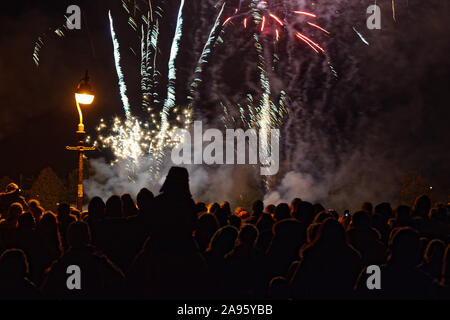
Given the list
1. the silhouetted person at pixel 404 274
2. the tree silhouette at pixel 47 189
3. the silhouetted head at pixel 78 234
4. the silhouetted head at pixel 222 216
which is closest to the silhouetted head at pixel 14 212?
the silhouetted head at pixel 78 234

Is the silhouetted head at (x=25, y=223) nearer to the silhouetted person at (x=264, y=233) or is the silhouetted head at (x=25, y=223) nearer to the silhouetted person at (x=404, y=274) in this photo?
the silhouetted person at (x=264, y=233)

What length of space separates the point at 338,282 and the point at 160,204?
2142 millimetres

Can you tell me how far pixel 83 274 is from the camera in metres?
5.78

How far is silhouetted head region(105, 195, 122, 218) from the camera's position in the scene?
290 inches

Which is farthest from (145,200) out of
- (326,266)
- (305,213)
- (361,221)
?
(361,221)

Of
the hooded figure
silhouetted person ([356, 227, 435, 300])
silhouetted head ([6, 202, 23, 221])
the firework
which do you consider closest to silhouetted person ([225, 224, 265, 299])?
the hooded figure

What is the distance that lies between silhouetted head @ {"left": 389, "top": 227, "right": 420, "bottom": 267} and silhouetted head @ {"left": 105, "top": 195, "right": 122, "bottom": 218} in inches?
147

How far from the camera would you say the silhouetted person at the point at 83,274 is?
5781 millimetres

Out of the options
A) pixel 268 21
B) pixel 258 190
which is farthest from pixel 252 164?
pixel 268 21

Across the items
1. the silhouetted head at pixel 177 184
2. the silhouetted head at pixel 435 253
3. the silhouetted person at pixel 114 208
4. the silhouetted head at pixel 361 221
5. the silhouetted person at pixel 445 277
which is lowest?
the silhouetted person at pixel 445 277

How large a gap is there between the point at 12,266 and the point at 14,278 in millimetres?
138

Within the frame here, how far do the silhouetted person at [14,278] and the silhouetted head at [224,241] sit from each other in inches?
80.7

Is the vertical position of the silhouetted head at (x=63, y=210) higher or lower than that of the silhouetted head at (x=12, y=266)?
higher

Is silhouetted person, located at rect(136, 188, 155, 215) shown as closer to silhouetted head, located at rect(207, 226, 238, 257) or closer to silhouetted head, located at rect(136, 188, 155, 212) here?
silhouetted head, located at rect(136, 188, 155, 212)
